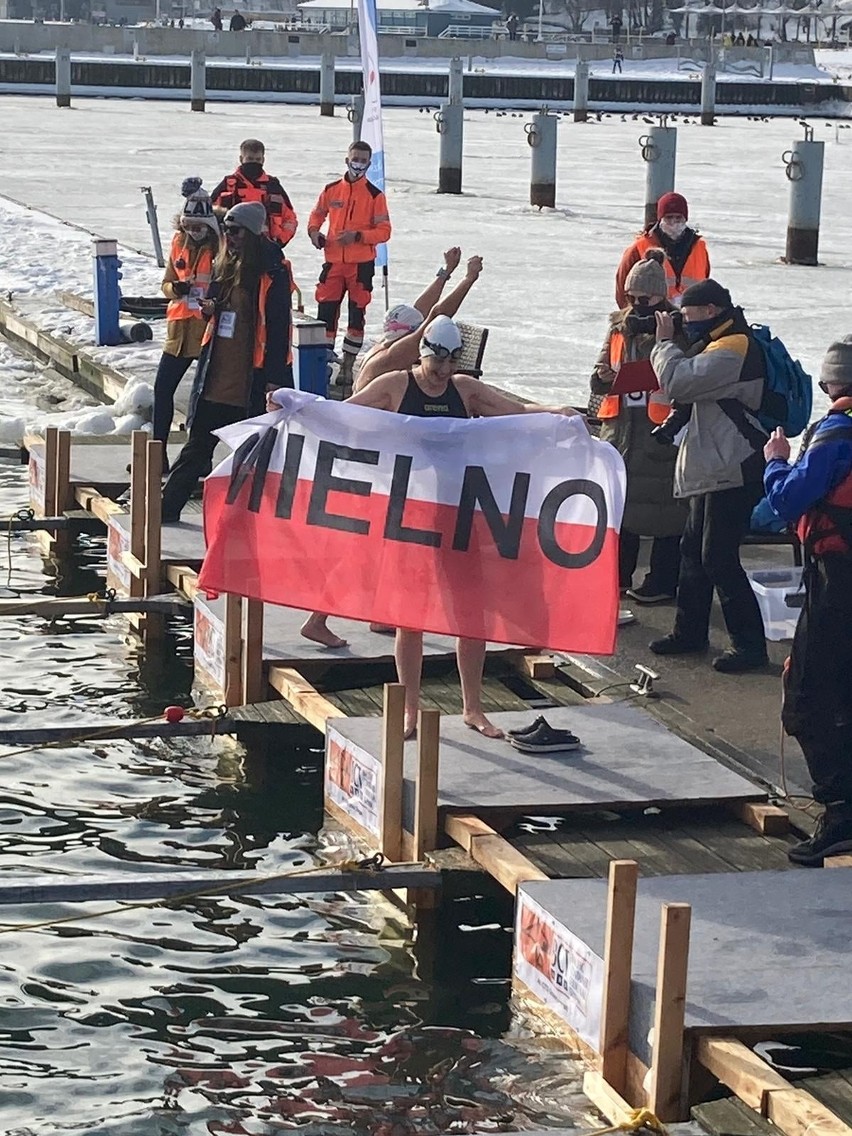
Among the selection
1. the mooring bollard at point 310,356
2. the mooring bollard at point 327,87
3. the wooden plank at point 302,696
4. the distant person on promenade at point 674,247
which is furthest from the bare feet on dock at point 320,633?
the mooring bollard at point 327,87

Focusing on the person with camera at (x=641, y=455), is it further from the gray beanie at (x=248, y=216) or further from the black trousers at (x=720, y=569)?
the gray beanie at (x=248, y=216)

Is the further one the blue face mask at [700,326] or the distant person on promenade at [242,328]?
the distant person on promenade at [242,328]

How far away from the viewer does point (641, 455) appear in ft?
35.2

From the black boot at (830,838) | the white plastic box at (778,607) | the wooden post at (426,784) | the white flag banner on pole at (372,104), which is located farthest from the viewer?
the white flag banner on pole at (372,104)

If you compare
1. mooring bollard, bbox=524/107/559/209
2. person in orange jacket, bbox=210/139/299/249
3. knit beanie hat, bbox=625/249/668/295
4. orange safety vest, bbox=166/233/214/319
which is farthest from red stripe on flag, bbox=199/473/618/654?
mooring bollard, bbox=524/107/559/209

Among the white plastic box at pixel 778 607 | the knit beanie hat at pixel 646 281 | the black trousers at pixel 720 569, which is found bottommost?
the white plastic box at pixel 778 607

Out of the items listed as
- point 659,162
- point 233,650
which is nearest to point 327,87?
point 659,162

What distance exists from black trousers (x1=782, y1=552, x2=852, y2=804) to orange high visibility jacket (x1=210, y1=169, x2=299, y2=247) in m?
9.24

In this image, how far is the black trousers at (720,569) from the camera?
9688 millimetres

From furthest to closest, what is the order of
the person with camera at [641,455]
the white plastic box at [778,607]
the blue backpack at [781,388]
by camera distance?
the person with camera at [641,455] → the white plastic box at [778,607] → the blue backpack at [781,388]

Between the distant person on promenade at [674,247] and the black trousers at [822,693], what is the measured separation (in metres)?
5.31

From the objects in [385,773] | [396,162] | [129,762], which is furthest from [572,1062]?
[396,162]

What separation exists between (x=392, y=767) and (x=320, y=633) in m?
2.26

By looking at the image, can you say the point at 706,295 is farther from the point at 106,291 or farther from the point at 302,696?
the point at 106,291
